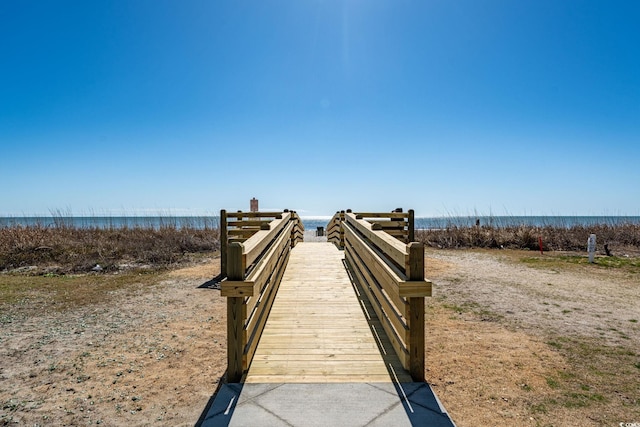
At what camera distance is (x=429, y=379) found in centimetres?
395

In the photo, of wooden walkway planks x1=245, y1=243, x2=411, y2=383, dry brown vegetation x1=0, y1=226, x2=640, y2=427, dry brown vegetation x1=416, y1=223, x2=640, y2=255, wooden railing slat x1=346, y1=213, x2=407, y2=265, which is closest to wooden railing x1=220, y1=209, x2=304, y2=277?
dry brown vegetation x1=0, y1=226, x2=640, y2=427

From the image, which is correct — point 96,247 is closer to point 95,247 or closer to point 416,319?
point 95,247

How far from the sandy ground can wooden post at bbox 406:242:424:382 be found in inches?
18.0

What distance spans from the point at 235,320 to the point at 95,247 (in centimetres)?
1325

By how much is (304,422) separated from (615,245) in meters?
19.4

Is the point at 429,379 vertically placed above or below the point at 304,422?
below

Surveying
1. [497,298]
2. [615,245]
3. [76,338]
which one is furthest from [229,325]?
[615,245]

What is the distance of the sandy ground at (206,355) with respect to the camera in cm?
328

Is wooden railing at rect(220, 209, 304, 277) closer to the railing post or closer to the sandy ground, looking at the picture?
the sandy ground

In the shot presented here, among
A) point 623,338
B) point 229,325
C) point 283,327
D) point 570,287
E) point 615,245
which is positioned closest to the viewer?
point 229,325

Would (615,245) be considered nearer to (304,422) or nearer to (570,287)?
(570,287)

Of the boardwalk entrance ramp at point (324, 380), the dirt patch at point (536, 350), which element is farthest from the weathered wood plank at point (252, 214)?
the boardwalk entrance ramp at point (324, 380)

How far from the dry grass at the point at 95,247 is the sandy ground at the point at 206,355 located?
456 centimetres

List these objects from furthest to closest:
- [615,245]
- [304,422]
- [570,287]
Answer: [615,245] → [570,287] → [304,422]
